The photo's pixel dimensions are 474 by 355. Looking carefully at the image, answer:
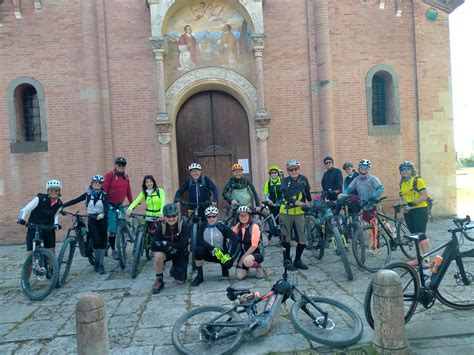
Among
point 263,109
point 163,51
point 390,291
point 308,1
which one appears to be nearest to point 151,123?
point 163,51

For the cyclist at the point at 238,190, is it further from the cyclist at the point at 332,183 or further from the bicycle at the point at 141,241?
the cyclist at the point at 332,183

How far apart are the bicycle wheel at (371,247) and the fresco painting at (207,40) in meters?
5.75

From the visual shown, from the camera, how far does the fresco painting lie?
10086 mm

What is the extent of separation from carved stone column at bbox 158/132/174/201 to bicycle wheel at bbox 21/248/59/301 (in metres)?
4.28

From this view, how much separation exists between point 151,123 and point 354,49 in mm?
6178

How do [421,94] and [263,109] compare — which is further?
[421,94]

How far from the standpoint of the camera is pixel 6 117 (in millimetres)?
9750

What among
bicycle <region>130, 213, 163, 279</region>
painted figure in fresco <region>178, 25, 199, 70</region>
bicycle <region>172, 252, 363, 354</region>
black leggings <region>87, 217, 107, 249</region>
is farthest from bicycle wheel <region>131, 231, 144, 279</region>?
painted figure in fresco <region>178, 25, 199, 70</region>

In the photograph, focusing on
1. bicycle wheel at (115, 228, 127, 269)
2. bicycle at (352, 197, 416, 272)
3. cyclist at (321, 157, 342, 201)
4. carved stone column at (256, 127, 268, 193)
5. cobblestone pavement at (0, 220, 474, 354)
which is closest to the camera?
cobblestone pavement at (0, 220, 474, 354)

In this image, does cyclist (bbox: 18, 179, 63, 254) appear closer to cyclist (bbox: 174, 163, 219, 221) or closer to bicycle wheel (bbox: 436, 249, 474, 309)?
cyclist (bbox: 174, 163, 219, 221)

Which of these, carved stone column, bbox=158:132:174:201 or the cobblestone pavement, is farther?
carved stone column, bbox=158:132:174:201

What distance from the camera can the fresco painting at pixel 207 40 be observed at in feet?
33.1

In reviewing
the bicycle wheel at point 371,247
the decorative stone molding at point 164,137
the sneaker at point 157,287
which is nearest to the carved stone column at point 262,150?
the decorative stone molding at point 164,137

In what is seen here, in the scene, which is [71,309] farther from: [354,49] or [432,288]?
[354,49]
